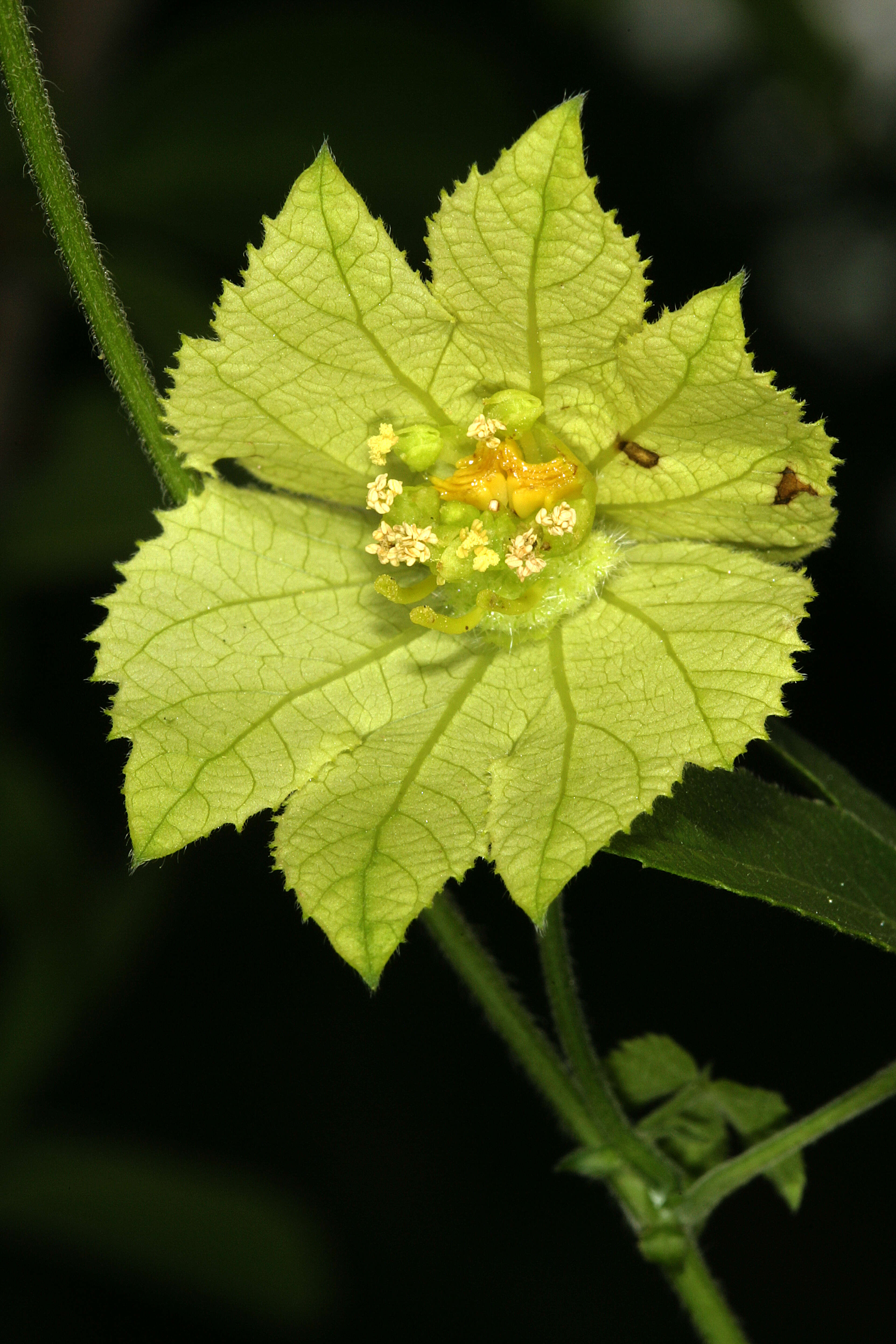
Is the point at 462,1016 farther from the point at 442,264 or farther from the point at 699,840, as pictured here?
the point at 442,264

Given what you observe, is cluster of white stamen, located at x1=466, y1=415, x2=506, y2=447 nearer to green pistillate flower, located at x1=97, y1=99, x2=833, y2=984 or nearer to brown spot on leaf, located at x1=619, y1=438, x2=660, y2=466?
green pistillate flower, located at x1=97, y1=99, x2=833, y2=984

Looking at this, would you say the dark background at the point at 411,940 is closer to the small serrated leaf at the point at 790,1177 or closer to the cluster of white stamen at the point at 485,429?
the small serrated leaf at the point at 790,1177


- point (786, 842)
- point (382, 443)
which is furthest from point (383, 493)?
point (786, 842)

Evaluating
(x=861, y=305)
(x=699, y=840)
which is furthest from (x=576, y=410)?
(x=861, y=305)

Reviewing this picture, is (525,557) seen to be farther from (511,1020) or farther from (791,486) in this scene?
(511,1020)

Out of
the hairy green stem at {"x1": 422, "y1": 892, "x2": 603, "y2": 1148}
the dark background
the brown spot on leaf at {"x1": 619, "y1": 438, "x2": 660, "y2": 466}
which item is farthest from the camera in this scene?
the dark background

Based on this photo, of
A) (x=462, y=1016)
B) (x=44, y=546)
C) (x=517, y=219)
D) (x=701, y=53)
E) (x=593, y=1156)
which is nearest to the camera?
(x=517, y=219)

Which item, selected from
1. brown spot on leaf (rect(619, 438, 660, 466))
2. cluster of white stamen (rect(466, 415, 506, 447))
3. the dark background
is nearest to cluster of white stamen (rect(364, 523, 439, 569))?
cluster of white stamen (rect(466, 415, 506, 447))
